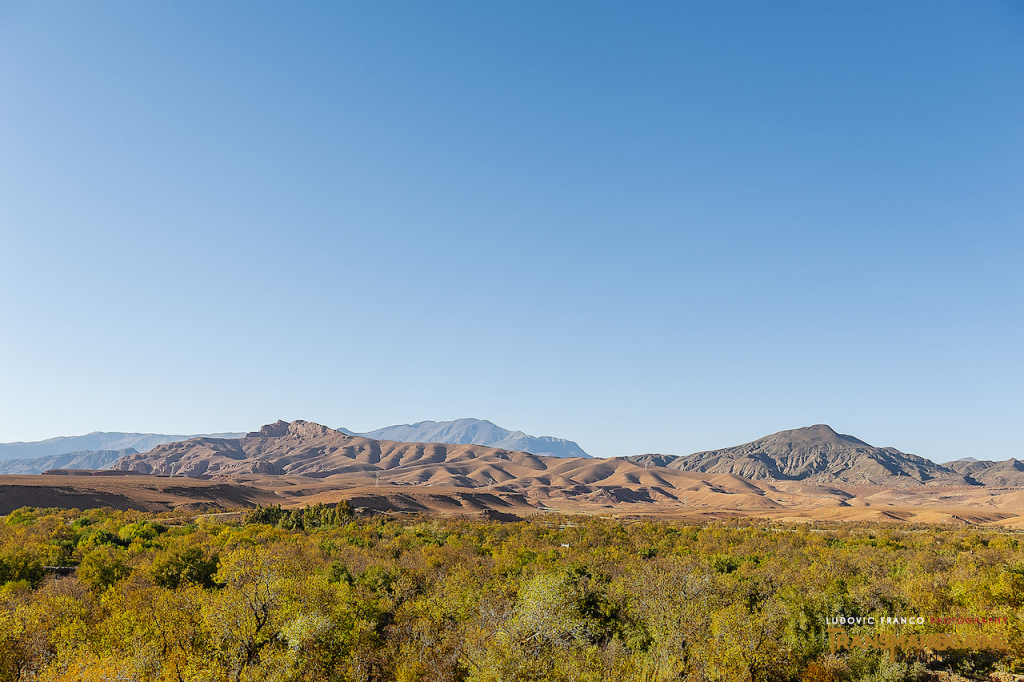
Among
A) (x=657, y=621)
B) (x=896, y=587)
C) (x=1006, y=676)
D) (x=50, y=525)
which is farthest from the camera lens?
(x=50, y=525)

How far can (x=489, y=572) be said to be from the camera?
4378 centimetres

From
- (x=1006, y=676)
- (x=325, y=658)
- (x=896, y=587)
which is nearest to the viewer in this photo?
(x=325, y=658)

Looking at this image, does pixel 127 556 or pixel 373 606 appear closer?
pixel 373 606

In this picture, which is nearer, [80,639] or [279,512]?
[80,639]

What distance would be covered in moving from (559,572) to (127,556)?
34.9 meters

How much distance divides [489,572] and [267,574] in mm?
25989

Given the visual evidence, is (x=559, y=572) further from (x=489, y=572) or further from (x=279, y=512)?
(x=279, y=512)

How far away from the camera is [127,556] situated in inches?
1694

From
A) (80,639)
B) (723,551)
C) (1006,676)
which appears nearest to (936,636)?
(1006,676)

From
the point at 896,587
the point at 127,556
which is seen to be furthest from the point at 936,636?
Result: the point at 127,556

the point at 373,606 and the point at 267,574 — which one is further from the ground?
the point at 267,574

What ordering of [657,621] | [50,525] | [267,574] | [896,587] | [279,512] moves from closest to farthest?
[267,574]
[657,621]
[896,587]
[50,525]
[279,512]

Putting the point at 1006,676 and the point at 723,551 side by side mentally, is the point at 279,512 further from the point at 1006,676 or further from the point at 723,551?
the point at 1006,676

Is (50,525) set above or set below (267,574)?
below
